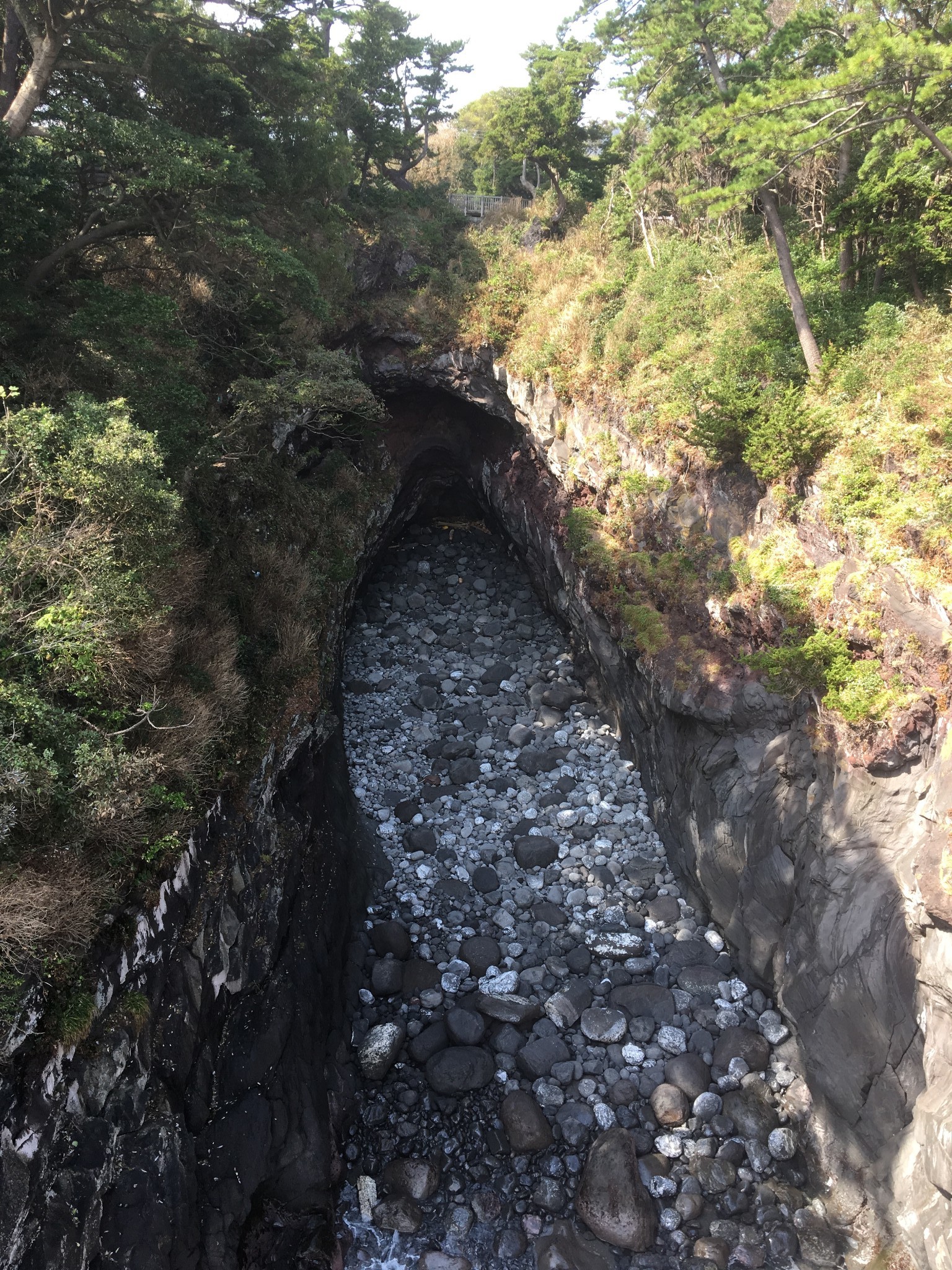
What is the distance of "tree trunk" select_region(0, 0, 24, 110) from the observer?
12.5 metres

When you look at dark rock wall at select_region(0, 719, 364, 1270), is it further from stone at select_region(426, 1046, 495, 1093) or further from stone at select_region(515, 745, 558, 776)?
stone at select_region(515, 745, 558, 776)

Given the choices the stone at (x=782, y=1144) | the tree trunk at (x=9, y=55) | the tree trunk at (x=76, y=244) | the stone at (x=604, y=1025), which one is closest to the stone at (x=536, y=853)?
the stone at (x=604, y=1025)

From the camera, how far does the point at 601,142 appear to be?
100ft

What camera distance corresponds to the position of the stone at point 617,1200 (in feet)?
31.7

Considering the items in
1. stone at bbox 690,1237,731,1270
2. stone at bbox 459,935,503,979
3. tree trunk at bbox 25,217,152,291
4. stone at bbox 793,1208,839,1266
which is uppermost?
tree trunk at bbox 25,217,152,291

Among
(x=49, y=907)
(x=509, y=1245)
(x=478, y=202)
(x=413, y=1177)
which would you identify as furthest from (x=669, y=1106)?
(x=478, y=202)

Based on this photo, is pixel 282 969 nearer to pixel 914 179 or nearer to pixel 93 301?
pixel 93 301

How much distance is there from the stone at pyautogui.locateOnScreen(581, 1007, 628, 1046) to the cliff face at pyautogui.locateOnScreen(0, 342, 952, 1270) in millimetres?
2570

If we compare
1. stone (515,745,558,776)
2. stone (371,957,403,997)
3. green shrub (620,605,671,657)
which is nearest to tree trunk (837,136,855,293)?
green shrub (620,605,671,657)

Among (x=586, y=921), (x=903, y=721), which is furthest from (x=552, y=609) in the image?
(x=903, y=721)

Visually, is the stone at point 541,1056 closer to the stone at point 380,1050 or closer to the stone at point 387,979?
the stone at point 380,1050

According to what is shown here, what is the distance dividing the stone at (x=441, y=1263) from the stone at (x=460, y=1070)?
202cm

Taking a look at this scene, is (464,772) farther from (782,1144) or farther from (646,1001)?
(782,1144)

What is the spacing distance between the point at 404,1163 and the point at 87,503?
10.5m
